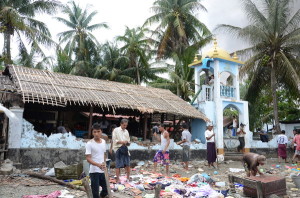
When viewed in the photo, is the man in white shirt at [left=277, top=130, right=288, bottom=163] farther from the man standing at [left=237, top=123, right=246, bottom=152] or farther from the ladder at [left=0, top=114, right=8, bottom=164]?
the ladder at [left=0, top=114, right=8, bottom=164]

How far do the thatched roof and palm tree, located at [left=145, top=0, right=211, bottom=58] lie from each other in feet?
28.6

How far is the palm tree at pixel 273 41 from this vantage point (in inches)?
599

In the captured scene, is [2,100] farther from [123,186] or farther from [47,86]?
[123,186]

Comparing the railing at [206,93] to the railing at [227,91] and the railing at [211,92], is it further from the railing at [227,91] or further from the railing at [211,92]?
the railing at [227,91]

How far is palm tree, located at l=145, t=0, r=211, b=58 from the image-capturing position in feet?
69.2

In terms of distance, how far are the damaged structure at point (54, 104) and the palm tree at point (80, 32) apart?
10.9 m

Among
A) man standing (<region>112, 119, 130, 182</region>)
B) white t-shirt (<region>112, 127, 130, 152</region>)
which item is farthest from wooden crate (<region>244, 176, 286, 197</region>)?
white t-shirt (<region>112, 127, 130, 152</region>)

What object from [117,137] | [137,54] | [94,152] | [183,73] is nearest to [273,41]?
[183,73]

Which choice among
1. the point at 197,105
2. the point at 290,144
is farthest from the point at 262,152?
the point at 197,105

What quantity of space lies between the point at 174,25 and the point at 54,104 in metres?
14.4

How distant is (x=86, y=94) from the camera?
1020cm

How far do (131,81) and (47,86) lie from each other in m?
13.1

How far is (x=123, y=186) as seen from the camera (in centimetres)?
612

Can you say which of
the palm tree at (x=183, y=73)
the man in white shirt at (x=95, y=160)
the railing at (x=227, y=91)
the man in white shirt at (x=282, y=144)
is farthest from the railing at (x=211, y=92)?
the man in white shirt at (x=95, y=160)
